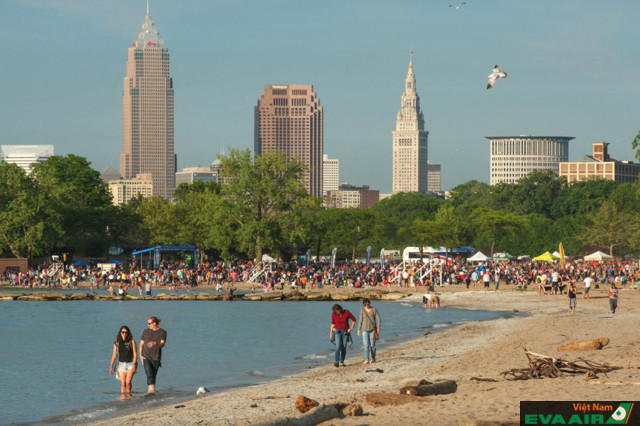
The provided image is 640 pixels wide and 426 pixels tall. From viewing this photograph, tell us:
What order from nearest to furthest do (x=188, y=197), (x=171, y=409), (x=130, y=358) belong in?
1. (x=171, y=409)
2. (x=130, y=358)
3. (x=188, y=197)

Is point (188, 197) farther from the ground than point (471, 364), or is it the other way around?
point (188, 197)

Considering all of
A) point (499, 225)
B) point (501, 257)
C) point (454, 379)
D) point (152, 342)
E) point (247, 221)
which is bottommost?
point (454, 379)

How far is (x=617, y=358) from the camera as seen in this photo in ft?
58.6

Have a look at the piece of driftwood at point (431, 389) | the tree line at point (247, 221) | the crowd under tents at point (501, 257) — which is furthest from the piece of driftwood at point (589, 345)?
the crowd under tents at point (501, 257)

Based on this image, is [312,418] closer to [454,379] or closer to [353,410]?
[353,410]

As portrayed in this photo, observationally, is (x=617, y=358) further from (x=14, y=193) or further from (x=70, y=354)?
(x=14, y=193)

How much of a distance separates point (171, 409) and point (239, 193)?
55.6 m

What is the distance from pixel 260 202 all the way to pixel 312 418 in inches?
2329

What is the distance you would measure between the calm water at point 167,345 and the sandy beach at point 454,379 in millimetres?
1826

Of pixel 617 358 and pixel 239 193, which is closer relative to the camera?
pixel 617 358

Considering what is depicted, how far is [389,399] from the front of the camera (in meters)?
13.1

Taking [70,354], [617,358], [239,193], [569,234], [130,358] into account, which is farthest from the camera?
[569,234]

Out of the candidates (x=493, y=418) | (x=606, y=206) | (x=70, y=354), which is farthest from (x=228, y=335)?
(x=606, y=206)

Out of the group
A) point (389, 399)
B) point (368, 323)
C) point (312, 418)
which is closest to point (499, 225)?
point (368, 323)
